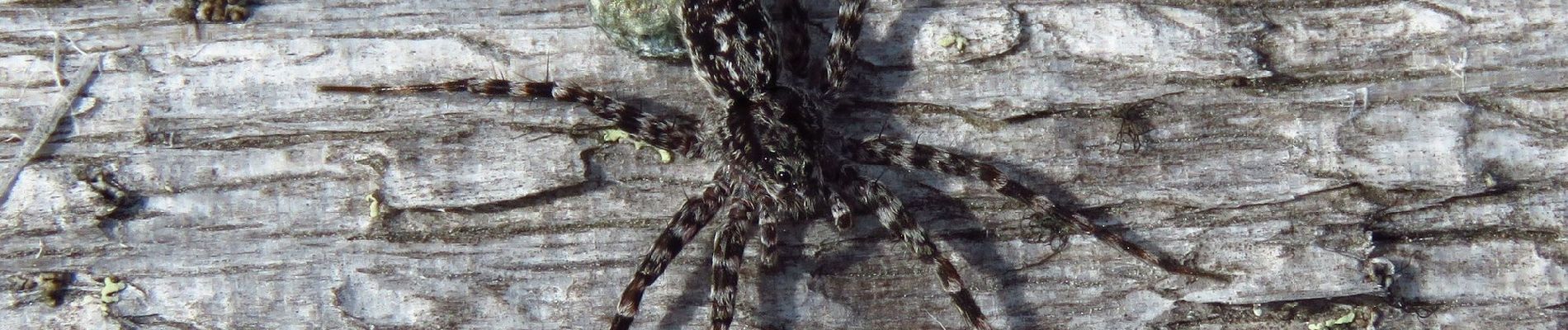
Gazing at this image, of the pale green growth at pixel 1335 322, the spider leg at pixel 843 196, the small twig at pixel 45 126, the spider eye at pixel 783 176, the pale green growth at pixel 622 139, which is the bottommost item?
the pale green growth at pixel 1335 322

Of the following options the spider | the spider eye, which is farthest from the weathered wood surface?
the spider eye

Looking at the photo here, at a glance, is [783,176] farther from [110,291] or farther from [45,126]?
[45,126]

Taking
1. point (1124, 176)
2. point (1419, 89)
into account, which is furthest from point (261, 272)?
point (1419, 89)

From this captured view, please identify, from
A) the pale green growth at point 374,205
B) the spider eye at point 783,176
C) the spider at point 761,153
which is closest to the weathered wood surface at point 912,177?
the pale green growth at point 374,205

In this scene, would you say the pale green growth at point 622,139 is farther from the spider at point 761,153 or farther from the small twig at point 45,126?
the small twig at point 45,126

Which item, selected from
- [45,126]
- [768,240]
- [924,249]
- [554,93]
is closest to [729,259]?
[768,240]

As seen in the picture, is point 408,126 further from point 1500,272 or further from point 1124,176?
point 1500,272
